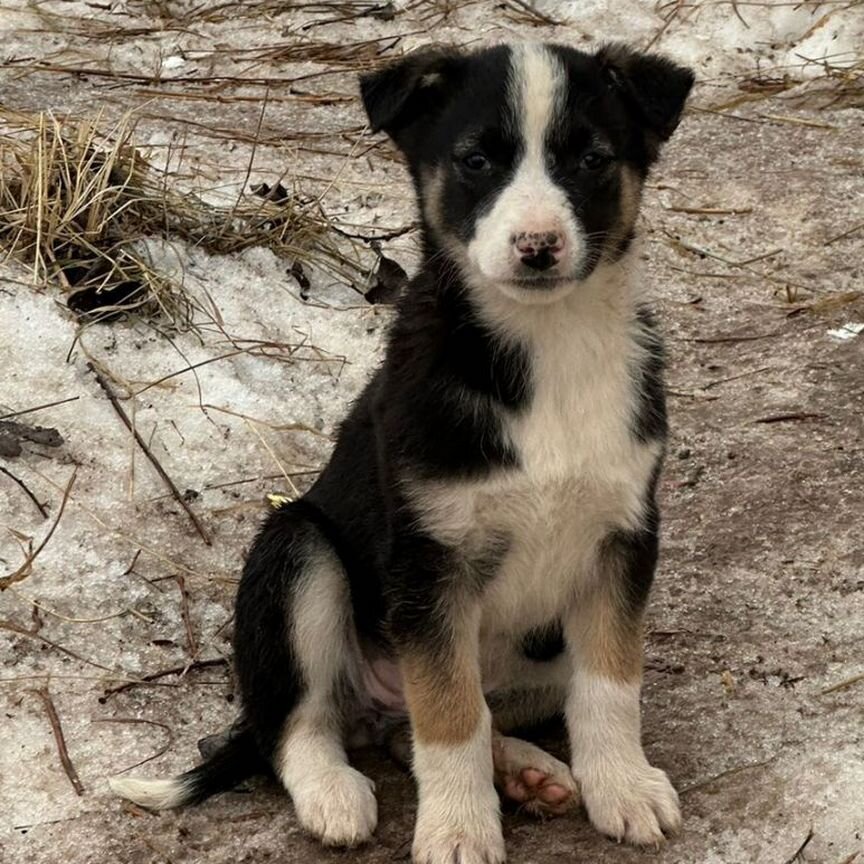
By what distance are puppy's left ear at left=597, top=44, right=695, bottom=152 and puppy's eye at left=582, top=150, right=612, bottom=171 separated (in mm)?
219

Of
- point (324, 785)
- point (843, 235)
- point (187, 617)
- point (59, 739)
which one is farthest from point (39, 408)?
point (843, 235)

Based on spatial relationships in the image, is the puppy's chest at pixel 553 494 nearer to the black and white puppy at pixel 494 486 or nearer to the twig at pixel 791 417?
the black and white puppy at pixel 494 486

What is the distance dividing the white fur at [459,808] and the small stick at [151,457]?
6.28 feet

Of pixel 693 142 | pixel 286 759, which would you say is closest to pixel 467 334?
pixel 286 759

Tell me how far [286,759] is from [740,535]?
1.92 metres

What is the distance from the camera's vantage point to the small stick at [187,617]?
15.7 ft

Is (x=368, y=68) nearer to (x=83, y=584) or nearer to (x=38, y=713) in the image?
(x=83, y=584)

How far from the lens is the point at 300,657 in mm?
4016

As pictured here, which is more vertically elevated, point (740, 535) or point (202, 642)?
point (740, 535)

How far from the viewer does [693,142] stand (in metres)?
8.16

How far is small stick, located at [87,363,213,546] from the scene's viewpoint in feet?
17.6

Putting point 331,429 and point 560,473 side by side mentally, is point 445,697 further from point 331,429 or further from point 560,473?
point 331,429

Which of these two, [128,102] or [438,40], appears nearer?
[128,102]

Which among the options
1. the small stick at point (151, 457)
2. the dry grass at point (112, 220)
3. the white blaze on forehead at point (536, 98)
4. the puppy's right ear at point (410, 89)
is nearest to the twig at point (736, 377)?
the dry grass at point (112, 220)
